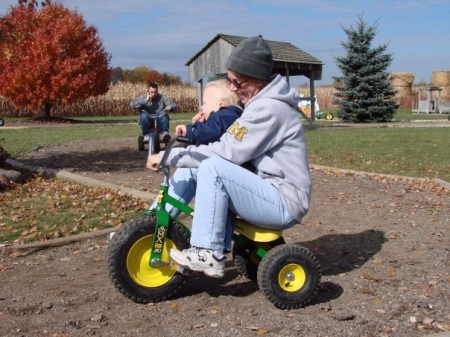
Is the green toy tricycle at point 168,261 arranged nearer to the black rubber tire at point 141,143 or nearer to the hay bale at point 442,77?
the black rubber tire at point 141,143

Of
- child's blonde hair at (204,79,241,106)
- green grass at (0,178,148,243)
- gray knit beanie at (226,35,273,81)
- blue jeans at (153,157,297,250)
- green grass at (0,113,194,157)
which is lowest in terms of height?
green grass at (0,178,148,243)

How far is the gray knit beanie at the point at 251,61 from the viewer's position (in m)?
3.90

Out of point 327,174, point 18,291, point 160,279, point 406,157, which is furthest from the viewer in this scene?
point 406,157

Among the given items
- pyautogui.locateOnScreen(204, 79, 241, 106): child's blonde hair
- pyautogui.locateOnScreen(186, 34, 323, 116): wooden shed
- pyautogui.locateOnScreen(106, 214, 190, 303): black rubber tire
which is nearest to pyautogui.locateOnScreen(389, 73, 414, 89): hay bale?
pyautogui.locateOnScreen(186, 34, 323, 116): wooden shed

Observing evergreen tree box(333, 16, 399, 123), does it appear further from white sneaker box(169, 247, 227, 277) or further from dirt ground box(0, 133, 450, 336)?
white sneaker box(169, 247, 227, 277)

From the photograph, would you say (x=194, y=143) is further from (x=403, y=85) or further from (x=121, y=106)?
(x=403, y=85)

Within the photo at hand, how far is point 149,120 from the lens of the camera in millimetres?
12688

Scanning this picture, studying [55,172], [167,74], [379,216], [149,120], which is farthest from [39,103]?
[167,74]

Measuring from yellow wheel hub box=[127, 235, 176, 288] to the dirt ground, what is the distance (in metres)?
0.16

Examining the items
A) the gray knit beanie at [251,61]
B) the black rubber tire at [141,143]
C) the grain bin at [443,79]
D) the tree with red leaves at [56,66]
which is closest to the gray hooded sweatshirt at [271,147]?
the gray knit beanie at [251,61]

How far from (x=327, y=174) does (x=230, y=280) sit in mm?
5917

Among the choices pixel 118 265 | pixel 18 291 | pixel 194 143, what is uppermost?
pixel 194 143

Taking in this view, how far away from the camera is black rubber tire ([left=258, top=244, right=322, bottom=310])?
381 cm

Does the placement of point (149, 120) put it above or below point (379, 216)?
above
